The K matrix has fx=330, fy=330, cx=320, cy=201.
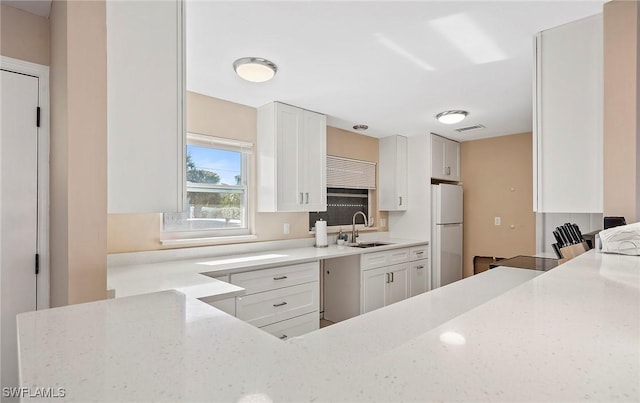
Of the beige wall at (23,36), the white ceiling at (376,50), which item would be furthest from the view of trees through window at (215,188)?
the beige wall at (23,36)

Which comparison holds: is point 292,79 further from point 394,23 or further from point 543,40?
point 543,40

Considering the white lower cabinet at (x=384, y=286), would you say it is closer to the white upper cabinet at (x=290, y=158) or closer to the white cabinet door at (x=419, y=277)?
the white cabinet door at (x=419, y=277)

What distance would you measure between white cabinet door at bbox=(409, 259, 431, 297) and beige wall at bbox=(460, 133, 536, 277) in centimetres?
88

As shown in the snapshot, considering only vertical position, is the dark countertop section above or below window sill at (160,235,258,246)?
below

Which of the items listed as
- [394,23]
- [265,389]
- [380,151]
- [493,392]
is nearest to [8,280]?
[265,389]

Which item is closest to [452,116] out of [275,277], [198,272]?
[275,277]

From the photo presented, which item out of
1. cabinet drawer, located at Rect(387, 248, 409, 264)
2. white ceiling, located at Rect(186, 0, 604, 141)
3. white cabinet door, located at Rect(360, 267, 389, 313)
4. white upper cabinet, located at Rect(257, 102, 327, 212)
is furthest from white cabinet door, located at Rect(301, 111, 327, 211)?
cabinet drawer, located at Rect(387, 248, 409, 264)

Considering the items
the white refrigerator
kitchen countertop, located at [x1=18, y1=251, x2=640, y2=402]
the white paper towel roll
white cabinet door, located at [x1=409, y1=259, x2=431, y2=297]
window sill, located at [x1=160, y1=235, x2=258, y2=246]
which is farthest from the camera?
the white refrigerator

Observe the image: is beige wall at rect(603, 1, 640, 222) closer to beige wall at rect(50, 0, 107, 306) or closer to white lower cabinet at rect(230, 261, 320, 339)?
white lower cabinet at rect(230, 261, 320, 339)

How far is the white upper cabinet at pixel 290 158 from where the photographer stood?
121 inches

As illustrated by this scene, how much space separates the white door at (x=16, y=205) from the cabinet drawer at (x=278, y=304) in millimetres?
1188

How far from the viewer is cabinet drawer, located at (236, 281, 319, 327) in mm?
2401

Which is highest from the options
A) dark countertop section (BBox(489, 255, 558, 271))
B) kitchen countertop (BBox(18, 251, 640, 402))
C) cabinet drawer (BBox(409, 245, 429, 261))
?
kitchen countertop (BBox(18, 251, 640, 402))

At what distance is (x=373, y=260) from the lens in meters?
3.54
